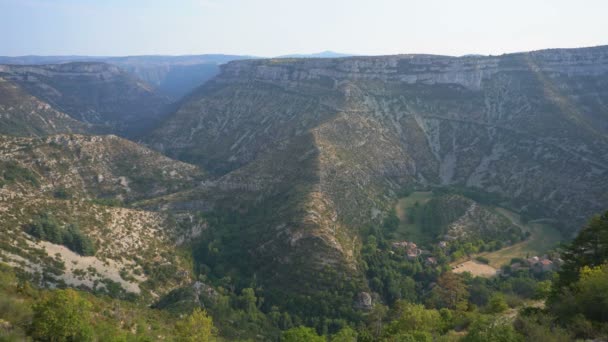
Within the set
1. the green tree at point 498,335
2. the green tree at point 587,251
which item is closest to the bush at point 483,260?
the green tree at point 587,251

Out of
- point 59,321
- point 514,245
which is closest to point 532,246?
point 514,245

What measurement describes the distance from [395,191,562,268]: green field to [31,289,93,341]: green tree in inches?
3368

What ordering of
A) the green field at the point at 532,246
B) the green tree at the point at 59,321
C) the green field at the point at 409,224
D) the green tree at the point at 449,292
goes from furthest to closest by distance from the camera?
1. the green field at the point at 409,224
2. the green field at the point at 532,246
3. the green tree at the point at 449,292
4. the green tree at the point at 59,321

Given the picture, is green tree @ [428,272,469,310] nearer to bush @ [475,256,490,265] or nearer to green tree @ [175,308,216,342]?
bush @ [475,256,490,265]

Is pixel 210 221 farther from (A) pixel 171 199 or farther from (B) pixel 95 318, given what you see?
(B) pixel 95 318

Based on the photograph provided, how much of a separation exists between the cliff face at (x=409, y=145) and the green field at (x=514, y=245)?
5.25 meters

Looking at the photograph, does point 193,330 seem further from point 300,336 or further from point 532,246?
point 532,246

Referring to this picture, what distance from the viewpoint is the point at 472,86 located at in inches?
7466

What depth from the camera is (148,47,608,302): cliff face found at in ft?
335

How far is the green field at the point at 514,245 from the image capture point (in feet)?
327

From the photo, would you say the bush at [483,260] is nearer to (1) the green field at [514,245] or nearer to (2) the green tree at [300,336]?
(1) the green field at [514,245]

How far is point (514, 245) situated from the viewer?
105 m

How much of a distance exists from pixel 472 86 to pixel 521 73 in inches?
883

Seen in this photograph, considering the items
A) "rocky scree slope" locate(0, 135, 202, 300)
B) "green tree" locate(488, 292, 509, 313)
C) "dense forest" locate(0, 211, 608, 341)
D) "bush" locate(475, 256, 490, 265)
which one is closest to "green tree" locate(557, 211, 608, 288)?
"dense forest" locate(0, 211, 608, 341)
